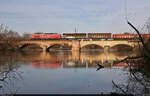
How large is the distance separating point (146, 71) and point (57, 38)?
5510 centimetres

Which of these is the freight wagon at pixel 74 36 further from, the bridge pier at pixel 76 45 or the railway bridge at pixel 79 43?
the bridge pier at pixel 76 45

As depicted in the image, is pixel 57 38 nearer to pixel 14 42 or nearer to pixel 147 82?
pixel 14 42

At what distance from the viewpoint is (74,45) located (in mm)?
54844

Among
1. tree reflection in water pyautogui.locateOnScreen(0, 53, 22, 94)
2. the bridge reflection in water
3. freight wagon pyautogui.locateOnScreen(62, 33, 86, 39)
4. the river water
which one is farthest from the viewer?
freight wagon pyautogui.locateOnScreen(62, 33, 86, 39)

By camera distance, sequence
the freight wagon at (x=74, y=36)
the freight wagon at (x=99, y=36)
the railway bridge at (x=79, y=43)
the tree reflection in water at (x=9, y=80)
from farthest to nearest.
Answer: the freight wagon at (x=74, y=36)
the freight wagon at (x=99, y=36)
the railway bridge at (x=79, y=43)
the tree reflection in water at (x=9, y=80)

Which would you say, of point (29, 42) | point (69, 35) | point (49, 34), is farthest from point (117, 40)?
point (29, 42)

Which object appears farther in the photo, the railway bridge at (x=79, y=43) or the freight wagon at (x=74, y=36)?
the freight wagon at (x=74, y=36)

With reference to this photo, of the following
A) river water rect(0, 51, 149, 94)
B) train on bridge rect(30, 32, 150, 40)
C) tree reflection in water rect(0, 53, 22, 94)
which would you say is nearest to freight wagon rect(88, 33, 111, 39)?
train on bridge rect(30, 32, 150, 40)

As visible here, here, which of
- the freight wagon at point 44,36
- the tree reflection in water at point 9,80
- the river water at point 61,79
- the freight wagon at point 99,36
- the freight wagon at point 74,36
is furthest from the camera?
the freight wagon at point 44,36

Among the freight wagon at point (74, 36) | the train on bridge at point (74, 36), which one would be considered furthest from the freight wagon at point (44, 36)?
the freight wagon at point (74, 36)

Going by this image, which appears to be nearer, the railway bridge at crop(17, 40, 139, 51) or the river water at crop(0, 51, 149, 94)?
the river water at crop(0, 51, 149, 94)

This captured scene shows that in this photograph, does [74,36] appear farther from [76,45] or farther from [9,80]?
[9,80]

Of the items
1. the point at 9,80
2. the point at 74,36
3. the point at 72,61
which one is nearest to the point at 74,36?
the point at 74,36

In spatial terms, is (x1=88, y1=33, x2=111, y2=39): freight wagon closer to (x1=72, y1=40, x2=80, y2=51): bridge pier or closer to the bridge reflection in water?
(x1=72, y1=40, x2=80, y2=51): bridge pier
